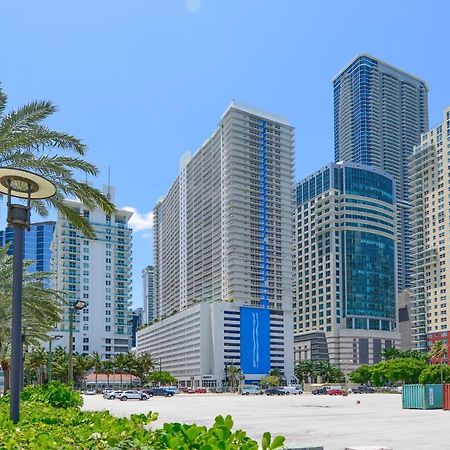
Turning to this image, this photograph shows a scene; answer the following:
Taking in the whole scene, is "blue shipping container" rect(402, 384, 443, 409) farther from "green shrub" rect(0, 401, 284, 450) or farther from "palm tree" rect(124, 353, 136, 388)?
"palm tree" rect(124, 353, 136, 388)

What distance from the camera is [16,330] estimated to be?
10555 millimetres

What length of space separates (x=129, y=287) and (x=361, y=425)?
16232 centimetres

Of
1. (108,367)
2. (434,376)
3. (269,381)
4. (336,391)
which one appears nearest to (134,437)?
(336,391)

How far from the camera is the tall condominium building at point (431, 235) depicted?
174m

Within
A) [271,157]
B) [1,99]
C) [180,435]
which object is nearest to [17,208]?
[180,435]

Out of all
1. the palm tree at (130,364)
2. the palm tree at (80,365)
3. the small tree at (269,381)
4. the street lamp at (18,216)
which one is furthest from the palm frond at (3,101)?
the small tree at (269,381)

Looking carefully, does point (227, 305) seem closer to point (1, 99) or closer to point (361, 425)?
point (361, 425)

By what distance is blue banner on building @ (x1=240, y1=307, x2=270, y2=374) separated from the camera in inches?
6722

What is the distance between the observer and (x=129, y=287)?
616 feet

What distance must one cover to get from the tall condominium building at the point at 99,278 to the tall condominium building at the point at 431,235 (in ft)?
277

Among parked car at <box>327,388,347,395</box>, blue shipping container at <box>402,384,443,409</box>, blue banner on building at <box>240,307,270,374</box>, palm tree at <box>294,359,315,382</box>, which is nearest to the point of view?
blue shipping container at <box>402,384,443,409</box>

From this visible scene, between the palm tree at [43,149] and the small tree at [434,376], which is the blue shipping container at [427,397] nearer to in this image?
the palm tree at [43,149]

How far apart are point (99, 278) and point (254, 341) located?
48.1 m

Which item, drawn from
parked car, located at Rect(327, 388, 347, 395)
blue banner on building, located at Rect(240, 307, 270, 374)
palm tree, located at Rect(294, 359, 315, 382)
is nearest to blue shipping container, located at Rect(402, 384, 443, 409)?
parked car, located at Rect(327, 388, 347, 395)
